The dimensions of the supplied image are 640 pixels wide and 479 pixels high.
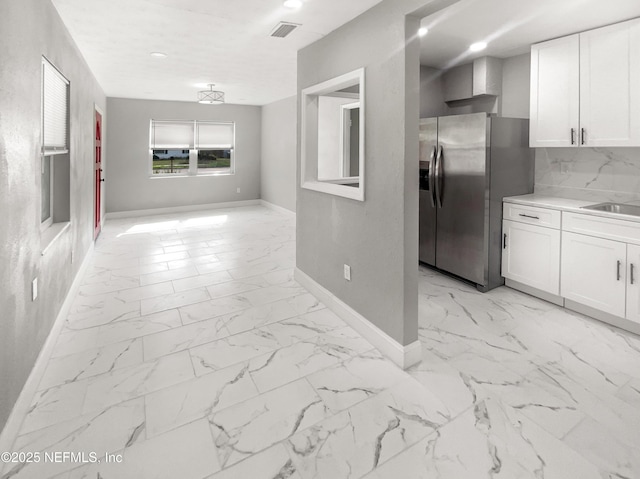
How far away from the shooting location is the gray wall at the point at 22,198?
5.57ft

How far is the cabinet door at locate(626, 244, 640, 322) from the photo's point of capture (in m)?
2.74

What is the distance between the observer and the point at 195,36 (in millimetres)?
3395

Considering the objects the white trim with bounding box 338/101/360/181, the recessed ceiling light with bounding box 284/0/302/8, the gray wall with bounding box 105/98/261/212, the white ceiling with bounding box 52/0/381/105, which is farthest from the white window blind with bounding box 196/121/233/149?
the recessed ceiling light with bounding box 284/0/302/8

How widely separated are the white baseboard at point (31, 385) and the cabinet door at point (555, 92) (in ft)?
14.3

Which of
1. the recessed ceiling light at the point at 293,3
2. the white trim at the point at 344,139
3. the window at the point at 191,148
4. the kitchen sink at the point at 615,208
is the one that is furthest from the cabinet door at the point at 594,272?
the window at the point at 191,148

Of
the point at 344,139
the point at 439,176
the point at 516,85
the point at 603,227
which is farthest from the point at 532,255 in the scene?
the point at 344,139

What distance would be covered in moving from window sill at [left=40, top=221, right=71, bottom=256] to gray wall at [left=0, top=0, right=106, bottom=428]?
0.17 feet

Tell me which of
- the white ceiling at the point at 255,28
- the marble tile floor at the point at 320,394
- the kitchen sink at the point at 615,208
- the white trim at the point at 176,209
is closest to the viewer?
the marble tile floor at the point at 320,394

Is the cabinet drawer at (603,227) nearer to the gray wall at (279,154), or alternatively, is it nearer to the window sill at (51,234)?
the window sill at (51,234)

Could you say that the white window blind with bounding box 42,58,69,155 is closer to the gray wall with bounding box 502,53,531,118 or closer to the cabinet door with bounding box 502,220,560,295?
the cabinet door with bounding box 502,220,560,295

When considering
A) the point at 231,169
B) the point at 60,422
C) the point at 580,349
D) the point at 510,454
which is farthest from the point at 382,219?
the point at 231,169

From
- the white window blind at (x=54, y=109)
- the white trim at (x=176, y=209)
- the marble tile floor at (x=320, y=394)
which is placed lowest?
the marble tile floor at (x=320, y=394)

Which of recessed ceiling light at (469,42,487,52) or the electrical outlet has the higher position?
recessed ceiling light at (469,42,487,52)

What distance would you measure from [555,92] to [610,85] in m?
0.46
